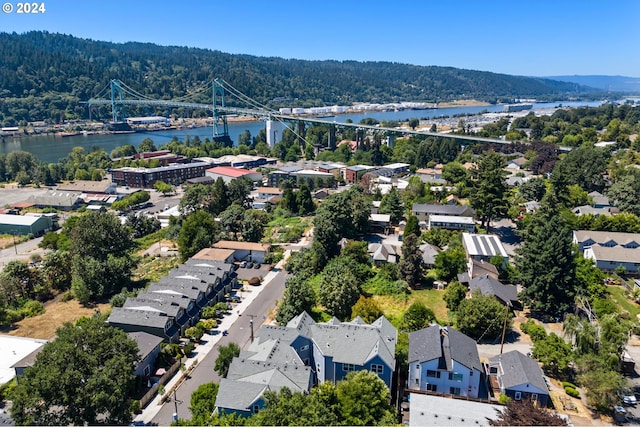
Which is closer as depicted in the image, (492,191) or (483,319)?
(483,319)

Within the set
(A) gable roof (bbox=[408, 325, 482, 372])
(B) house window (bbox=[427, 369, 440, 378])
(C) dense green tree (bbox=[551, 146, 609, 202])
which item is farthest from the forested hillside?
(B) house window (bbox=[427, 369, 440, 378])

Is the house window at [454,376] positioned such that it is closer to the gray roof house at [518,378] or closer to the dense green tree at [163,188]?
the gray roof house at [518,378]

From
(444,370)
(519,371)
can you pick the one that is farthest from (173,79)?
(519,371)

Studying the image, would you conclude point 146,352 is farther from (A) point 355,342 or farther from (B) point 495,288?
(B) point 495,288

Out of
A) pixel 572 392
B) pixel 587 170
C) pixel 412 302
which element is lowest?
pixel 572 392

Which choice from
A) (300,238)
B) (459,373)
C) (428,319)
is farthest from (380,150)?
(459,373)

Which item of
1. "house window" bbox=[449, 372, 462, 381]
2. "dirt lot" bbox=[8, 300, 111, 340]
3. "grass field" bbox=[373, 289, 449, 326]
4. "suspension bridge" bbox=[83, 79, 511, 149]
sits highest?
"suspension bridge" bbox=[83, 79, 511, 149]

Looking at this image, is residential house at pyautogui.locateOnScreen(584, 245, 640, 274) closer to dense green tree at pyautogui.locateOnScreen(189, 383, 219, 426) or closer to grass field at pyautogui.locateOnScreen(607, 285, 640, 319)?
grass field at pyautogui.locateOnScreen(607, 285, 640, 319)
